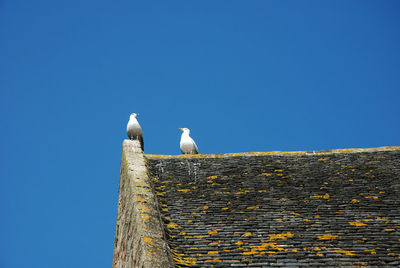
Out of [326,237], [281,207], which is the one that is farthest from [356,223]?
[281,207]

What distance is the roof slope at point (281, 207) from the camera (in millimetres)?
7676

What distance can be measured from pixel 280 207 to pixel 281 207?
0.02 metres

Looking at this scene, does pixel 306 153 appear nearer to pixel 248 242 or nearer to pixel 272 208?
pixel 272 208

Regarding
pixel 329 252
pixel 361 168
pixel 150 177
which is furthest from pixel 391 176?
pixel 150 177

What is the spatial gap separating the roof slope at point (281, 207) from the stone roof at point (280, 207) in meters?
0.02

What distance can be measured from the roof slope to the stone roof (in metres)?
0.02

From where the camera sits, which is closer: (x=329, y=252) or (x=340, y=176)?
(x=329, y=252)

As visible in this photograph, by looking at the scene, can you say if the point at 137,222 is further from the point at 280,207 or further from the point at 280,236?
the point at 280,207

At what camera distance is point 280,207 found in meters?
9.28

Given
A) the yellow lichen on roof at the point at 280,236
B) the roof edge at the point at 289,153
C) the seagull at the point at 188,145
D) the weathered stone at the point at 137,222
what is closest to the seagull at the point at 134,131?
the seagull at the point at 188,145

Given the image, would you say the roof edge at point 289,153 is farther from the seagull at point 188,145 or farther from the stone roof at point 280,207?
the seagull at point 188,145

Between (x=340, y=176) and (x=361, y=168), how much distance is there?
0.75 metres

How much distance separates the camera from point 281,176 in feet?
35.4

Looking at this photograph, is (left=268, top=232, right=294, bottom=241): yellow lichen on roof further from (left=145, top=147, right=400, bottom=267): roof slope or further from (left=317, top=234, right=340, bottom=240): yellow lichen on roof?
(left=317, top=234, right=340, bottom=240): yellow lichen on roof
